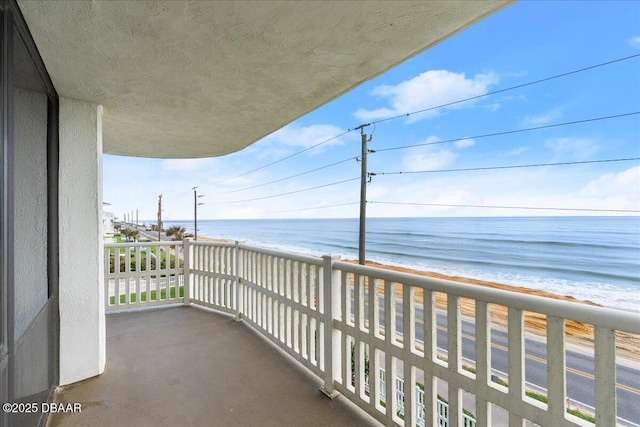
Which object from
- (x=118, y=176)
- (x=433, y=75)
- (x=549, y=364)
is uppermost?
(x=433, y=75)

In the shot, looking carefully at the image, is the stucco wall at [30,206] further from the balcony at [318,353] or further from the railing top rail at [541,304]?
the railing top rail at [541,304]

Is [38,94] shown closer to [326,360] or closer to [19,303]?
[19,303]

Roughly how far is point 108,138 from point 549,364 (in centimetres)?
417

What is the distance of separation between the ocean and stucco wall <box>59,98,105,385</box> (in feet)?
32.3

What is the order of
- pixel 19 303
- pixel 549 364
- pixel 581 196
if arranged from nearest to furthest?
pixel 549 364, pixel 19 303, pixel 581 196

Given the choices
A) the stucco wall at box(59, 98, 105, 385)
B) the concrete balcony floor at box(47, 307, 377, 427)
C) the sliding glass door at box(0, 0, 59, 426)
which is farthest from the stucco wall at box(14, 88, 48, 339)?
the concrete balcony floor at box(47, 307, 377, 427)

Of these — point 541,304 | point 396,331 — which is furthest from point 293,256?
point 541,304

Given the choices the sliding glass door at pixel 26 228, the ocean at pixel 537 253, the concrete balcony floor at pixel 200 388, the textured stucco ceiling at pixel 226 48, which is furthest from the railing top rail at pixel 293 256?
the ocean at pixel 537 253

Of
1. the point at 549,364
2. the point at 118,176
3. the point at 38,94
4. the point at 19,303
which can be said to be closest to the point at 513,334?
the point at 549,364

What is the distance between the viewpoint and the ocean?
13523mm

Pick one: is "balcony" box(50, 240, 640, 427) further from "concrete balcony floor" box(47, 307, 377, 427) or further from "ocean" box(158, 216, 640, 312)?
"ocean" box(158, 216, 640, 312)

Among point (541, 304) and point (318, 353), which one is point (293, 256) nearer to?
point (318, 353)

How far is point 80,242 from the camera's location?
2.28 meters

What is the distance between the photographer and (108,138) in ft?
10.8
